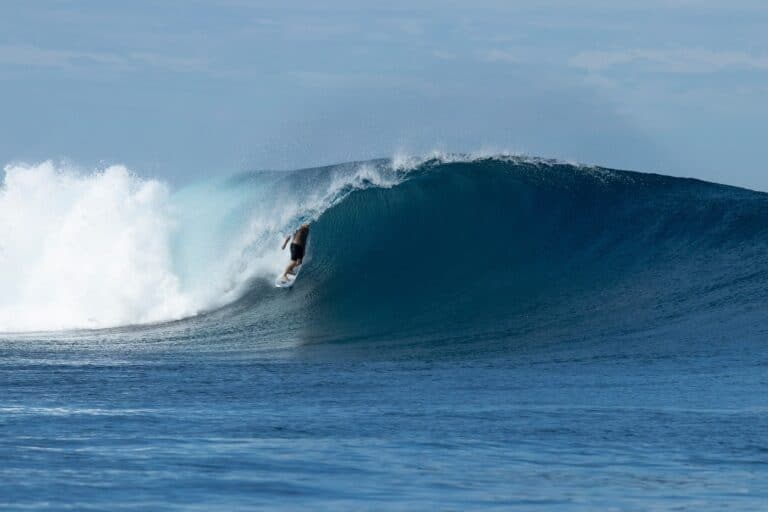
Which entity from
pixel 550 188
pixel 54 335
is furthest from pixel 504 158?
pixel 54 335

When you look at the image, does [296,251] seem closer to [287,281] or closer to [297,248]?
[297,248]

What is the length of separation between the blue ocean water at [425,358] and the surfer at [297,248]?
0.90ft

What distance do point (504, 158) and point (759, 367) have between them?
33.6 ft

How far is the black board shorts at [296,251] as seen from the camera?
17195mm

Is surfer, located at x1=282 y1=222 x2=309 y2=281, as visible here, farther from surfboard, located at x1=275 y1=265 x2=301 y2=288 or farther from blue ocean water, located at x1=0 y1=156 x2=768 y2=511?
blue ocean water, located at x1=0 y1=156 x2=768 y2=511

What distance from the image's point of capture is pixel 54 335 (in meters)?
14.9

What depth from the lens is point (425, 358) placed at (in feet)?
40.3

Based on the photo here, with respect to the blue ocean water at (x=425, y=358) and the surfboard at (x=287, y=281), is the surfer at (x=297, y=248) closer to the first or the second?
the surfboard at (x=287, y=281)

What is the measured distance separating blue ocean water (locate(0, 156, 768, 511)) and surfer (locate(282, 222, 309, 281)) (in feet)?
0.90

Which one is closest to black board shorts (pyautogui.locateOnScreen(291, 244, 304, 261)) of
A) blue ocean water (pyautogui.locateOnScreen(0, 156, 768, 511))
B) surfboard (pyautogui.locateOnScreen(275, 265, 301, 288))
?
surfboard (pyautogui.locateOnScreen(275, 265, 301, 288))

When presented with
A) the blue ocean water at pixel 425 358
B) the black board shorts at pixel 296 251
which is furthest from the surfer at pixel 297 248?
the blue ocean water at pixel 425 358

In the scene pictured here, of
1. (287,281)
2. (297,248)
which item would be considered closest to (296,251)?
(297,248)

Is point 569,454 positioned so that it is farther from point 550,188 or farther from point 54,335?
point 550,188

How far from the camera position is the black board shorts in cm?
1720
